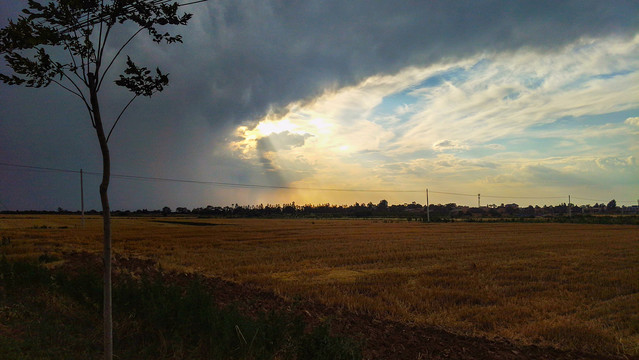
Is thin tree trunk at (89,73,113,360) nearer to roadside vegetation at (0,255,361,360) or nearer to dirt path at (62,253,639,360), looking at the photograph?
roadside vegetation at (0,255,361,360)

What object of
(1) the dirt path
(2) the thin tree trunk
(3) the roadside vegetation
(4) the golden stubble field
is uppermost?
(2) the thin tree trunk

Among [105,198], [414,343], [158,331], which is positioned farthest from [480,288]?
[105,198]

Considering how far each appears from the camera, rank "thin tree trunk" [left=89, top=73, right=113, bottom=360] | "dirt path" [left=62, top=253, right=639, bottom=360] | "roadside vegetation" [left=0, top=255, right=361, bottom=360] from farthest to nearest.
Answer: "dirt path" [left=62, top=253, right=639, bottom=360] → "roadside vegetation" [left=0, top=255, right=361, bottom=360] → "thin tree trunk" [left=89, top=73, right=113, bottom=360]

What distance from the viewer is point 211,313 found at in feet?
19.5

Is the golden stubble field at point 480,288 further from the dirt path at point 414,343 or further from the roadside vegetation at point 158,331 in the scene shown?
the roadside vegetation at point 158,331

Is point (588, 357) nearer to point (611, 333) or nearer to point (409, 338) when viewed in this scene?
point (611, 333)

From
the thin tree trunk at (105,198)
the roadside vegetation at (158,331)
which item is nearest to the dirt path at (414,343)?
the roadside vegetation at (158,331)

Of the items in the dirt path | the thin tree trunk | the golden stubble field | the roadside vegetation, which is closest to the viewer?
the thin tree trunk

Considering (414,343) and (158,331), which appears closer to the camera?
(158,331)

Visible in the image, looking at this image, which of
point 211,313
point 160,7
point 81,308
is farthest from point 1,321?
point 160,7

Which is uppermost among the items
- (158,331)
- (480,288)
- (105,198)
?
(105,198)

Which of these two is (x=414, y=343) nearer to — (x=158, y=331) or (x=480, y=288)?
(x=158, y=331)

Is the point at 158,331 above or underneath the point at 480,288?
above

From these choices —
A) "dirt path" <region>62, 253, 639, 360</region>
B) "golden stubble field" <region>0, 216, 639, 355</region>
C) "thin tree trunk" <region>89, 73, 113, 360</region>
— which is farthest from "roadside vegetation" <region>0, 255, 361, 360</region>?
"golden stubble field" <region>0, 216, 639, 355</region>
